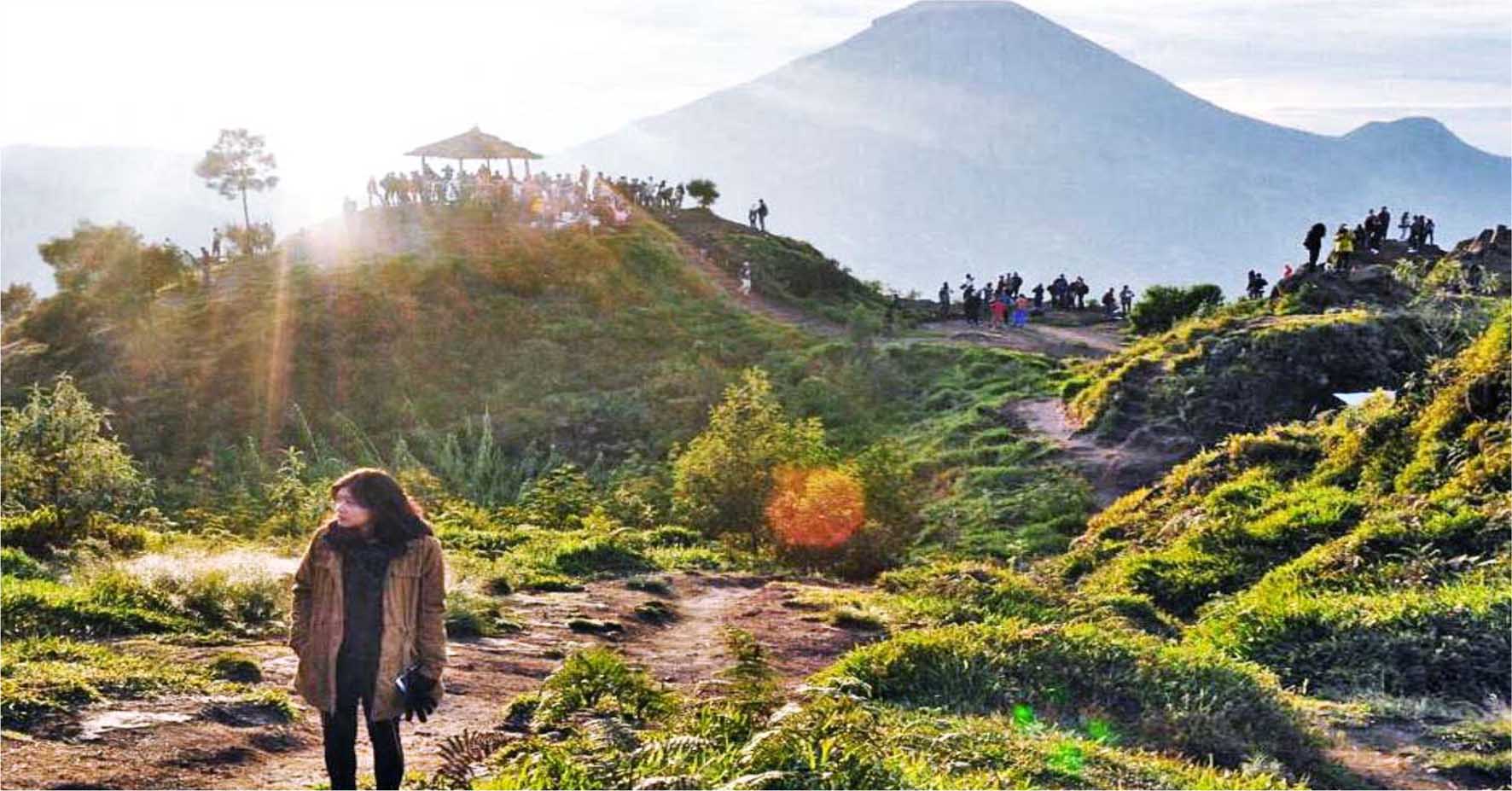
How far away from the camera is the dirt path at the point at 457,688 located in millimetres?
6145

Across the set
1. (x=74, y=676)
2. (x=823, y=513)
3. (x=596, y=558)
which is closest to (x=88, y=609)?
(x=74, y=676)

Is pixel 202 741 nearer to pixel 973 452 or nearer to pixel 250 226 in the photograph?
pixel 973 452

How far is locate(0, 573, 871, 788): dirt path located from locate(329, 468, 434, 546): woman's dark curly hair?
1.71m

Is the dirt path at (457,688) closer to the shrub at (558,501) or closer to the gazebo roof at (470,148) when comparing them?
the shrub at (558,501)

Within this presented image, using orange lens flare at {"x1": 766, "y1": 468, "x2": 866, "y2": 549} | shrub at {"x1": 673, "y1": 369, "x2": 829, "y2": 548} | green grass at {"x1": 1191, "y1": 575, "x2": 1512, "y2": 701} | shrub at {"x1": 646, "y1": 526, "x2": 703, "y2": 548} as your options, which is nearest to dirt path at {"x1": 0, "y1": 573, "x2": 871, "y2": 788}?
orange lens flare at {"x1": 766, "y1": 468, "x2": 866, "y2": 549}

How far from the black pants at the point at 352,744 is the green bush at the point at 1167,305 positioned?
30110 mm

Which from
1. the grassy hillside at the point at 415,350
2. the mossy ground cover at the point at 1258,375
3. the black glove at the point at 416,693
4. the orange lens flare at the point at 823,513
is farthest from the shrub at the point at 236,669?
the grassy hillside at the point at 415,350

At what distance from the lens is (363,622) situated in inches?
206

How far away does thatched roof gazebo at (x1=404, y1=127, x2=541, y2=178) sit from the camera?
44.4 meters

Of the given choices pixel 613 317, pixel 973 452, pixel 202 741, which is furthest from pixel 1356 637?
pixel 613 317

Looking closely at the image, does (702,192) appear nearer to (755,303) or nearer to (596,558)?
(755,303)

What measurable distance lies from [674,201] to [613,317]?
14.3 m

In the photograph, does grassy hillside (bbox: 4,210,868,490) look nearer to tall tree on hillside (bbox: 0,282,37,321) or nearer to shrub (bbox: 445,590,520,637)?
tall tree on hillside (bbox: 0,282,37,321)

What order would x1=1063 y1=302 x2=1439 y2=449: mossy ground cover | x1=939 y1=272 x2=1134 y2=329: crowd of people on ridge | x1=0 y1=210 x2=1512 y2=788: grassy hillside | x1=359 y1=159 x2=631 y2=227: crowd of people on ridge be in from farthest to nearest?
1. x1=359 y1=159 x2=631 y2=227: crowd of people on ridge
2. x1=939 y1=272 x2=1134 y2=329: crowd of people on ridge
3. x1=1063 y1=302 x2=1439 y2=449: mossy ground cover
4. x1=0 y1=210 x2=1512 y2=788: grassy hillside
